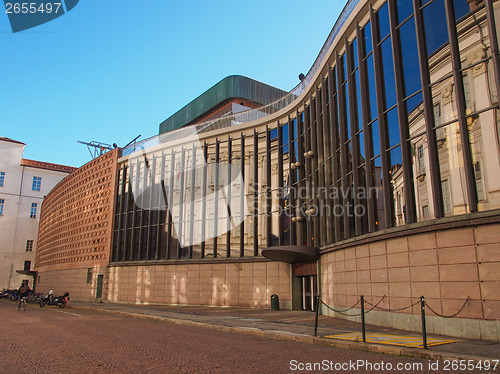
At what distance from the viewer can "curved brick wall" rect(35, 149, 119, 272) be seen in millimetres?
40031

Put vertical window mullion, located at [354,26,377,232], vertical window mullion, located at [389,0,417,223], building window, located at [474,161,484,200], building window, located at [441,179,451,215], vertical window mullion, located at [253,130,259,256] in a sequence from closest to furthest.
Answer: building window, located at [474,161,484,200] → building window, located at [441,179,451,215] → vertical window mullion, located at [389,0,417,223] → vertical window mullion, located at [354,26,377,232] → vertical window mullion, located at [253,130,259,256]

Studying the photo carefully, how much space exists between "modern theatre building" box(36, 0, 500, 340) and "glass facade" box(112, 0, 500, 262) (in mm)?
68

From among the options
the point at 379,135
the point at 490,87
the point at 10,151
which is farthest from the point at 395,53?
the point at 10,151

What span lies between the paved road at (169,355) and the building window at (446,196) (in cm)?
589

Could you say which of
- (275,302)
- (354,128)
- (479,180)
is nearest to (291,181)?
(275,302)

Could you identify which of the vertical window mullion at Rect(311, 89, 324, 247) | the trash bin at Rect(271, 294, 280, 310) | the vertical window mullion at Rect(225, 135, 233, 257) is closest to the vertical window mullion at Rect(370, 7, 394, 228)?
the vertical window mullion at Rect(311, 89, 324, 247)

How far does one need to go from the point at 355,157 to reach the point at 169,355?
1282 centimetres

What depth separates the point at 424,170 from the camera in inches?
570

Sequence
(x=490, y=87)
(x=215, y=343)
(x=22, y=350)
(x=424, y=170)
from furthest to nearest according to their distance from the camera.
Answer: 1. (x=424, y=170)
2. (x=490, y=87)
3. (x=215, y=343)
4. (x=22, y=350)

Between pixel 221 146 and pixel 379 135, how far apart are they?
17.9 m

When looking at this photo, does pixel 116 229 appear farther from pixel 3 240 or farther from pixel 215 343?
pixel 3 240

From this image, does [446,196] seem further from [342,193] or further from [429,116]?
[342,193]

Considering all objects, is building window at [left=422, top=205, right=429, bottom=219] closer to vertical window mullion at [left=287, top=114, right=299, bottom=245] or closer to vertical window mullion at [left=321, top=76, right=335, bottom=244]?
vertical window mullion at [left=321, top=76, right=335, bottom=244]

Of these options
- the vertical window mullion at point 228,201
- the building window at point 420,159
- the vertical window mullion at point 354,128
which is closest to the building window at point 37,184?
the vertical window mullion at point 228,201
